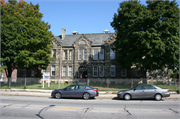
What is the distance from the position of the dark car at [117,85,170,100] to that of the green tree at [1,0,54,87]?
15.9 metres

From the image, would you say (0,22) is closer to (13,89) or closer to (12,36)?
(12,36)

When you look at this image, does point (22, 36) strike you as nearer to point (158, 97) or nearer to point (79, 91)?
point (79, 91)

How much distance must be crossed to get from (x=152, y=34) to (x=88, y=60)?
51.7ft

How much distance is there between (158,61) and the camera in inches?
868

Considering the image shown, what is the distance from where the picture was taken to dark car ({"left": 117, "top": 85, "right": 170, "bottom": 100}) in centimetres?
1423

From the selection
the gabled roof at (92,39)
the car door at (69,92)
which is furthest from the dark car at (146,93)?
the gabled roof at (92,39)

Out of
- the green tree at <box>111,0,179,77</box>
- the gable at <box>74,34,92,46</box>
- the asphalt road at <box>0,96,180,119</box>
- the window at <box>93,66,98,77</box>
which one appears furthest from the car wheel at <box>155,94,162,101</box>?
the gable at <box>74,34,92,46</box>

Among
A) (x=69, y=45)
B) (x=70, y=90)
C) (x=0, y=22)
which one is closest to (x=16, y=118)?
(x=70, y=90)

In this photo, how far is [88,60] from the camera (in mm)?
33125

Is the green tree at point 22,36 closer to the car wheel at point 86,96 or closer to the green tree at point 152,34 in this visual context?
the car wheel at point 86,96

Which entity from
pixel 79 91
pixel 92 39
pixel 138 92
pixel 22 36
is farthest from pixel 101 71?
pixel 138 92

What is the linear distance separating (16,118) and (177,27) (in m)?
21.6

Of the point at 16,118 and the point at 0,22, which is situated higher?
the point at 0,22

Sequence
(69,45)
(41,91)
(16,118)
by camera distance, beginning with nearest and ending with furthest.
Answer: (16,118) < (41,91) < (69,45)
